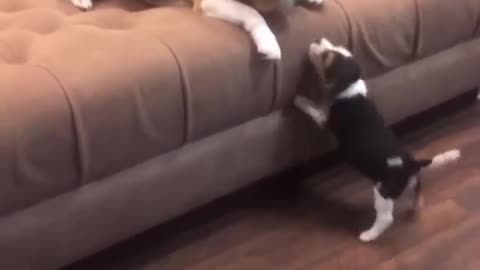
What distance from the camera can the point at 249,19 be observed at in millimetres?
1659

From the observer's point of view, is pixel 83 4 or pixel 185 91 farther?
pixel 83 4

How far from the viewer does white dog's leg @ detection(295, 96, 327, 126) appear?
69.2 inches

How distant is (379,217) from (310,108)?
0.28m

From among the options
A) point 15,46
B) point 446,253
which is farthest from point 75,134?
point 446,253

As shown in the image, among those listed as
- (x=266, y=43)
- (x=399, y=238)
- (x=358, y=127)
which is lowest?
(x=399, y=238)

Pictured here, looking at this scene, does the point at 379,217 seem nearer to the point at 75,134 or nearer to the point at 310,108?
the point at 310,108

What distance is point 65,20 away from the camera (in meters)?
1.68

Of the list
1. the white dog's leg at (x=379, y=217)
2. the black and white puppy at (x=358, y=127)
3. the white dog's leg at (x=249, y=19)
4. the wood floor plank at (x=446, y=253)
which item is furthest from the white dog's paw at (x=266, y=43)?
the wood floor plank at (x=446, y=253)

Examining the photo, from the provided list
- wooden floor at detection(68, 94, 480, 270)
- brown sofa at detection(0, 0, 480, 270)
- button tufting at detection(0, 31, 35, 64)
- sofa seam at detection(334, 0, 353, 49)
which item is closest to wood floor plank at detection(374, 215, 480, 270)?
wooden floor at detection(68, 94, 480, 270)

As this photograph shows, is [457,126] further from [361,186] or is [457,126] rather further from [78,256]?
[78,256]

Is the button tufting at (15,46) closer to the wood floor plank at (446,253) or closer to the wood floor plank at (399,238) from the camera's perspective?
the wood floor plank at (399,238)

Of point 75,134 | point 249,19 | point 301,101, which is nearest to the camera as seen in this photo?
point 75,134

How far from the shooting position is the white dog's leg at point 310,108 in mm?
1759

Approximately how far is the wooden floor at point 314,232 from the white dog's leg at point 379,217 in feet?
0.06
